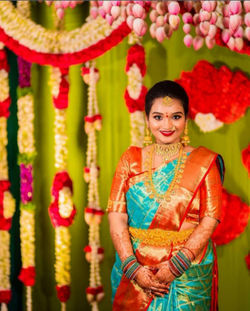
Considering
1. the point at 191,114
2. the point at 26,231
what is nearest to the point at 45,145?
the point at 26,231

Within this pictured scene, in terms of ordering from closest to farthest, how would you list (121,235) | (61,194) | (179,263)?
(179,263) → (121,235) → (61,194)

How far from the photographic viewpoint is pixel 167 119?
1846mm

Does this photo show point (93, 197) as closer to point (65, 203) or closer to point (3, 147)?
point (65, 203)

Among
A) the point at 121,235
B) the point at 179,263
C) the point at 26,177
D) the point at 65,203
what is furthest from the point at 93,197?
Result: the point at 179,263

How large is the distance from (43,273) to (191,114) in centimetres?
128

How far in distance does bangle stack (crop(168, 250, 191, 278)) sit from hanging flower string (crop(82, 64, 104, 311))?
782 millimetres

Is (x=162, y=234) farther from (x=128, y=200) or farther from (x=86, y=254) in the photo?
(x=86, y=254)

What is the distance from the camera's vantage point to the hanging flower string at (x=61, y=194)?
97.0 inches

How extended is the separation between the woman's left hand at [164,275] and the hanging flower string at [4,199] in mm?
1050

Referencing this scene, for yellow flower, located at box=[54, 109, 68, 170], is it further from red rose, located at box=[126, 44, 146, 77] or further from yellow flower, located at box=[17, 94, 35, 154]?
red rose, located at box=[126, 44, 146, 77]

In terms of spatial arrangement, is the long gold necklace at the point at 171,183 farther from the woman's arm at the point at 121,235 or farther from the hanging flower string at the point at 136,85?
the hanging flower string at the point at 136,85

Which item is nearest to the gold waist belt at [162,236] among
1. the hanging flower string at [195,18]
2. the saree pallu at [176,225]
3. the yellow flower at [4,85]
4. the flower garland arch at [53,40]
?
the saree pallu at [176,225]

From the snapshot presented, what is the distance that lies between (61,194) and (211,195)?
0.95 meters

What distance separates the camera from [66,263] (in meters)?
2.49
